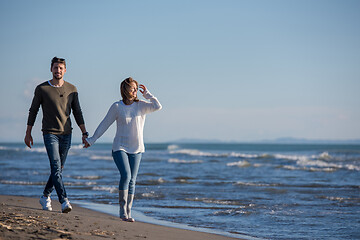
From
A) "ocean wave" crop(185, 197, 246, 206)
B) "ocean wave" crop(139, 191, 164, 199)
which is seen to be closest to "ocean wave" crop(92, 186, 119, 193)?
"ocean wave" crop(139, 191, 164, 199)

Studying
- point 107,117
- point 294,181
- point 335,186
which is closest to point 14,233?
point 107,117

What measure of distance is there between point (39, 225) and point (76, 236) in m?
0.48

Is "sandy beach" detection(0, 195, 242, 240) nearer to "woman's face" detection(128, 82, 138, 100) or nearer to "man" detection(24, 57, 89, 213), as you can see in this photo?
"man" detection(24, 57, 89, 213)

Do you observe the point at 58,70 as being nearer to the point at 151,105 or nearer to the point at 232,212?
the point at 151,105

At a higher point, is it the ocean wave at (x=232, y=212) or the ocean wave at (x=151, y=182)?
the ocean wave at (x=232, y=212)

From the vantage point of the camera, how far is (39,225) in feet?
14.9

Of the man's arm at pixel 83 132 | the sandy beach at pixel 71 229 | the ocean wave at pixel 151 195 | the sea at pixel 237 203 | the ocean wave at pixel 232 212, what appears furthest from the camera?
the ocean wave at pixel 151 195

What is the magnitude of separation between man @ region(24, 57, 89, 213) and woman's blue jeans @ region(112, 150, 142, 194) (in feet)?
1.94

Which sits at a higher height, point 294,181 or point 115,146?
point 115,146

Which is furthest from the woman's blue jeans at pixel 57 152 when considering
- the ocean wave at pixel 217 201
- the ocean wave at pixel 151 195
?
the ocean wave at pixel 151 195

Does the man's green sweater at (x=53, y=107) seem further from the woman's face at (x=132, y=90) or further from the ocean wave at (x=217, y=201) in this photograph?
the ocean wave at (x=217, y=201)

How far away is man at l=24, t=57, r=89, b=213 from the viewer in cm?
552

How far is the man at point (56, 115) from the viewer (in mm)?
5520

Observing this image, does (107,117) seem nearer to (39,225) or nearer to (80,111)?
(80,111)
